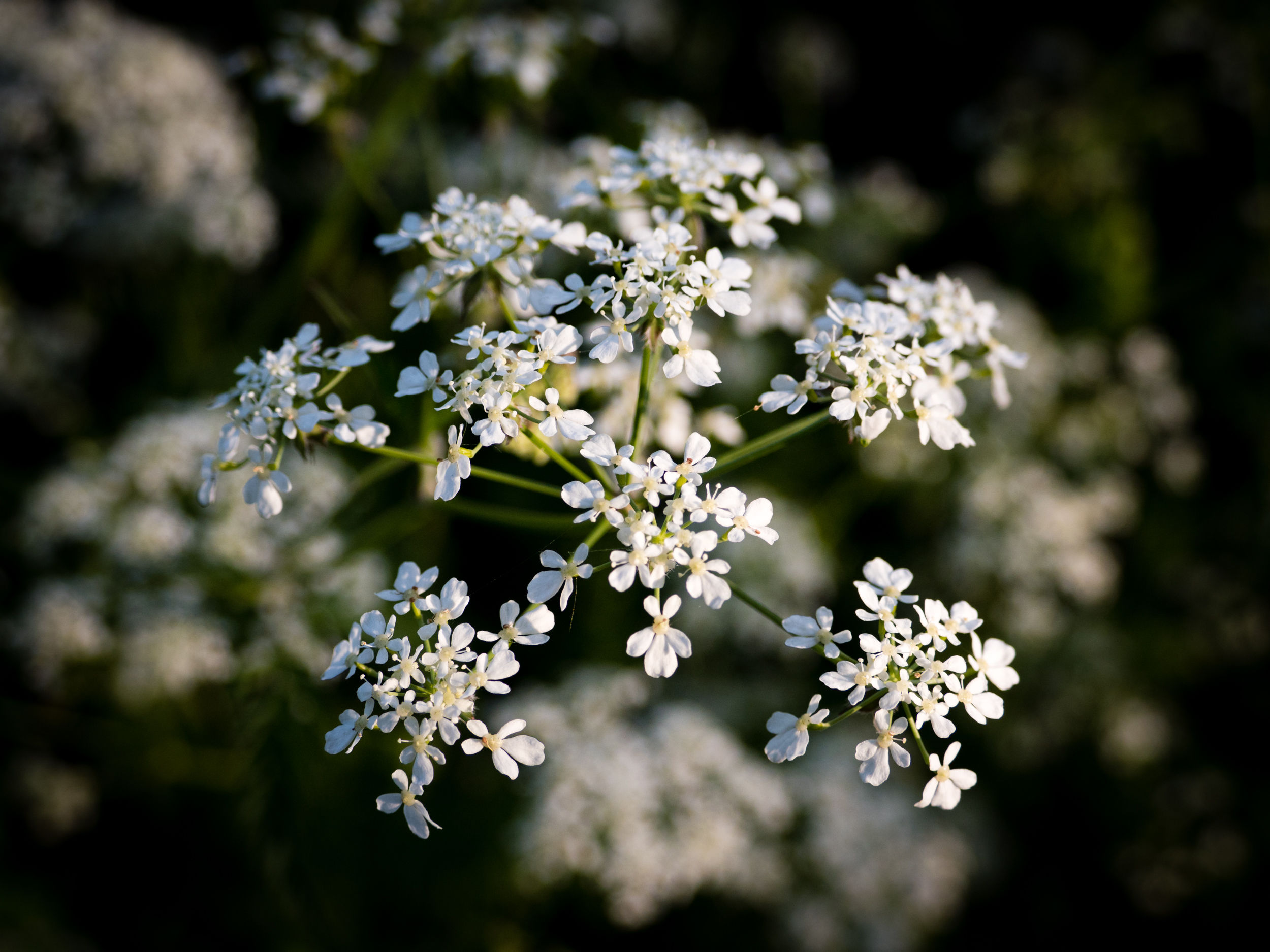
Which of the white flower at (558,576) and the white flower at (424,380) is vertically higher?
the white flower at (424,380)

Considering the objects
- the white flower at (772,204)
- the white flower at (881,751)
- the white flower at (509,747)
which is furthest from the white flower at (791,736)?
the white flower at (772,204)

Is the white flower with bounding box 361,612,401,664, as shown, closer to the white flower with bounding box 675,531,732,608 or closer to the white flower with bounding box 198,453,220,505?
the white flower with bounding box 198,453,220,505

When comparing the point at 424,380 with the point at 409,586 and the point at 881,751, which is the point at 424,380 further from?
the point at 881,751

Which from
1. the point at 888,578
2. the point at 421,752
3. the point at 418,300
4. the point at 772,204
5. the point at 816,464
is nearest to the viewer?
the point at 421,752

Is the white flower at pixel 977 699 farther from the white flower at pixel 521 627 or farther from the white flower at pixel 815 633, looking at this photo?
the white flower at pixel 521 627

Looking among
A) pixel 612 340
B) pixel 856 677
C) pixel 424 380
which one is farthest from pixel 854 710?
pixel 424 380
